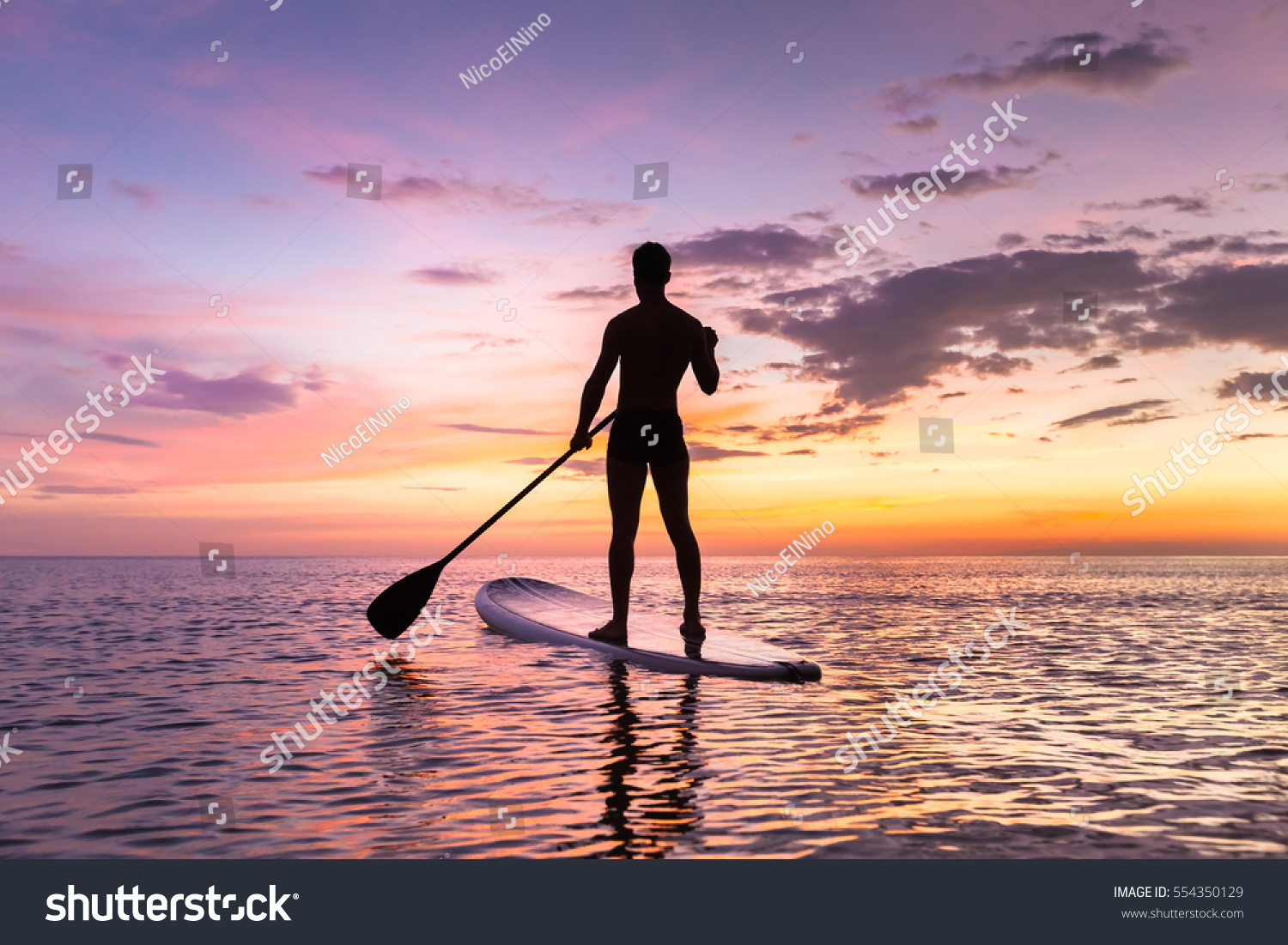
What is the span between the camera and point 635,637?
8500mm

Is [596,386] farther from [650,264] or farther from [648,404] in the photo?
[650,264]

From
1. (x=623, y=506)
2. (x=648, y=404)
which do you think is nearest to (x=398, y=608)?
(x=623, y=506)

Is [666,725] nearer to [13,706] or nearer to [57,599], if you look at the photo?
[13,706]

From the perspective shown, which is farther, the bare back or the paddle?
the paddle

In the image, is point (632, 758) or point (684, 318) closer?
point (632, 758)

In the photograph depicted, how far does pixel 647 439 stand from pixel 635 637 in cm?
210

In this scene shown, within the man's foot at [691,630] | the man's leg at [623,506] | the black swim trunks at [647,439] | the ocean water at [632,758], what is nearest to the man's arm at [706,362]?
the black swim trunks at [647,439]

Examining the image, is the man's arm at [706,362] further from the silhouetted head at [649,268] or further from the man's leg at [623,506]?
the man's leg at [623,506]

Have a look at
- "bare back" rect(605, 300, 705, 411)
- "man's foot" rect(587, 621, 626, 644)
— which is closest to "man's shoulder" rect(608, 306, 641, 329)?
"bare back" rect(605, 300, 705, 411)

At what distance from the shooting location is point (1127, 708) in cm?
644

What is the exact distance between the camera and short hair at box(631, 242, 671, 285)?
300 inches

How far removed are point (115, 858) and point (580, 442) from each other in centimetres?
490

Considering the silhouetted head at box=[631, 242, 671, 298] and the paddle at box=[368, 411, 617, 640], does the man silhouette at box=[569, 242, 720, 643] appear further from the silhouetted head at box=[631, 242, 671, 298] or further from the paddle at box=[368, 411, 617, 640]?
the paddle at box=[368, 411, 617, 640]

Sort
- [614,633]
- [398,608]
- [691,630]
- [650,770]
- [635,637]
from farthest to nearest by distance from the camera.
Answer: [398,608], [635,637], [691,630], [614,633], [650,770]
